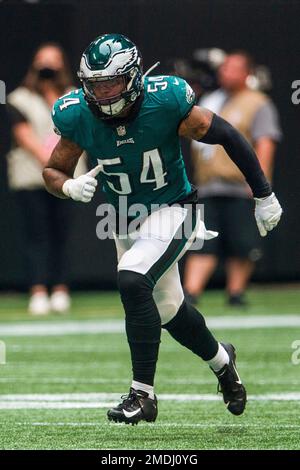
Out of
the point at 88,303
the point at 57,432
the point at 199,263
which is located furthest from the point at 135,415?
the point at 88,303

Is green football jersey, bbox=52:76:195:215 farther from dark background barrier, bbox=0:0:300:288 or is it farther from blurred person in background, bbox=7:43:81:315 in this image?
dark background barrier, bbox=0:0:300:288

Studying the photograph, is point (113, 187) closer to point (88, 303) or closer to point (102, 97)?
point (102, 97)

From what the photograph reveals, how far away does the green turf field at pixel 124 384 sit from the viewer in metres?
4.88

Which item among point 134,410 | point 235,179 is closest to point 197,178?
point 235,179

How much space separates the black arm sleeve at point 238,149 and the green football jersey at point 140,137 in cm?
14

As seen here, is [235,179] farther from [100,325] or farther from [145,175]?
[145,175]

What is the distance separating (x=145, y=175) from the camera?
5242 mm

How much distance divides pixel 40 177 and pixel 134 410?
5.30 m

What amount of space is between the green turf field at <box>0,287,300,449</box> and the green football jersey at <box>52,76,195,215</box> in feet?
3.17

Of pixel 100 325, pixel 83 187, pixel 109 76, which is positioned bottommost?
pixel 100 325

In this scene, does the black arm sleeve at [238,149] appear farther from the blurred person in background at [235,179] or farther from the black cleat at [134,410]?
the blurred person in background at [235,179]

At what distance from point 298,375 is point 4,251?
5.30 m

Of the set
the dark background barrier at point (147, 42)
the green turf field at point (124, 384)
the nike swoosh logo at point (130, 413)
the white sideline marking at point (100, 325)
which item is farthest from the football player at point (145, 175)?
the dark background barrier at point (147, 42)

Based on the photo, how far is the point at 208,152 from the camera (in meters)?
10.1
